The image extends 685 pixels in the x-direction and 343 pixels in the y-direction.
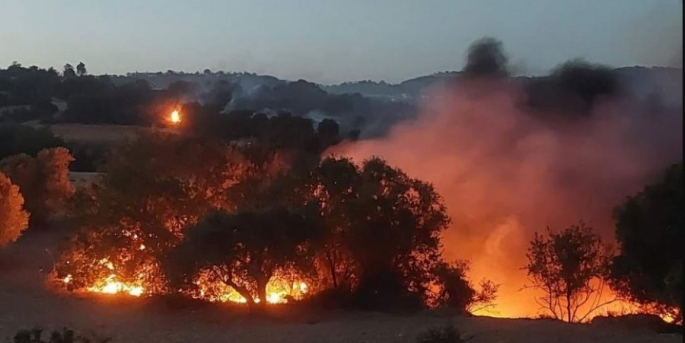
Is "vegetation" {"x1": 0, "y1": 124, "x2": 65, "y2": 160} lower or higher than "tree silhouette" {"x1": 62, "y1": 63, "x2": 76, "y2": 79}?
lower

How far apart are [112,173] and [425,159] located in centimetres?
1228

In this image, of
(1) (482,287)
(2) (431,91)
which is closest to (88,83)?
(2) (431,91)

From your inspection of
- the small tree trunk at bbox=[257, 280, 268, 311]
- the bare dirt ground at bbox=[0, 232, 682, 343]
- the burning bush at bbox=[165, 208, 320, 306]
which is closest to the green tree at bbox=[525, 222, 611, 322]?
the bare dirt ground at bbox=[0, 232, 682, 343]

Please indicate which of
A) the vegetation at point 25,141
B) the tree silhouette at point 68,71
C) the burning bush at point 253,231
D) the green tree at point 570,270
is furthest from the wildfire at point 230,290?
the tree silhouette at point 68,71

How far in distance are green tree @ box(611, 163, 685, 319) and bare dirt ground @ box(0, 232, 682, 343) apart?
1.00 m

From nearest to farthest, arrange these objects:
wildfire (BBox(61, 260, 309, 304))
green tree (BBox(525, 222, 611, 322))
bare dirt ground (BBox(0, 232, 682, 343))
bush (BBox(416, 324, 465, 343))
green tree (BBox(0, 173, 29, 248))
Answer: bush (BBox(416, 324, 465, 343)) → bare dirt ground (BBox(0, 232, 682, 343)) → green tree (BBox(525, 222, 611, 322)) → wildfire (BBox(61, 260, 309, 304)) → green tree (BBox(0, 173, 29, 248))

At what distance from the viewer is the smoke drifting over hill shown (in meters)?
22.0

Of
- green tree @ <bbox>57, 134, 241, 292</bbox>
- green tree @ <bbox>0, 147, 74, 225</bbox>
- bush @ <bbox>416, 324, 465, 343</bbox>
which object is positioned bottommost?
bush @ <bbox>416, 324, 465, 343</bbox>

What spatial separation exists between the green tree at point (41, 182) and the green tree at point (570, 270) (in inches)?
584

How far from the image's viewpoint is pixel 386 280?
16.9 metres

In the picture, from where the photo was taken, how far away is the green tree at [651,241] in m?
13.4

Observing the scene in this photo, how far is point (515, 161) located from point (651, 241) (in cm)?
1410

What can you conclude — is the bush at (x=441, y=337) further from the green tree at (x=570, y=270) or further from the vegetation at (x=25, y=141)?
the vegetation at (x=25, y=141)

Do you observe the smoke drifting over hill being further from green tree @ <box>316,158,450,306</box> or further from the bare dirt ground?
the bare dirt ground
